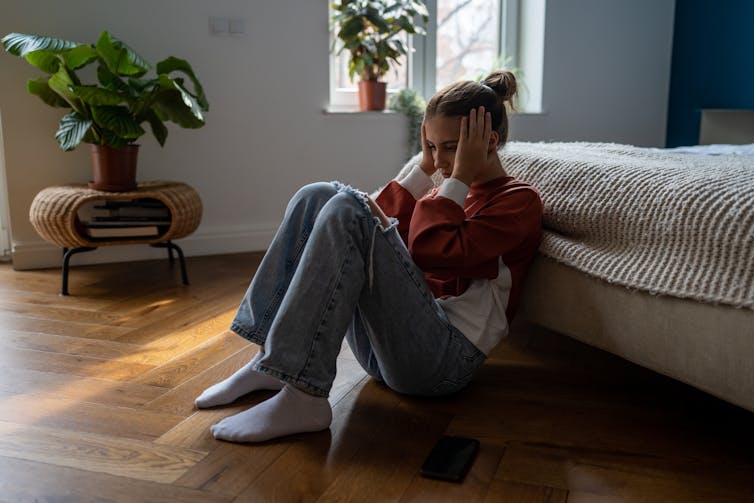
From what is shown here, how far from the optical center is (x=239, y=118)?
321cm

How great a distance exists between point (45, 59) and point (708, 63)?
128 inches

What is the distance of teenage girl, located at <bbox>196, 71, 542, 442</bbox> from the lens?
1.26 meters

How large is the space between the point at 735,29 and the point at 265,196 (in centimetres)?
253

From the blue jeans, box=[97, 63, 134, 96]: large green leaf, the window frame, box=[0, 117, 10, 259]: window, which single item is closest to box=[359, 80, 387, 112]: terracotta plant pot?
the window frame

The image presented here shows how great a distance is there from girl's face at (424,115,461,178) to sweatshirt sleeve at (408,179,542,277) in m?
0.08

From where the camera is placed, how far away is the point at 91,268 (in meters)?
2.90

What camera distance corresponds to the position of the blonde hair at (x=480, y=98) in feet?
4.44

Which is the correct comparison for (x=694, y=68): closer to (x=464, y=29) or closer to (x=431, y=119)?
(x=464, y=29)

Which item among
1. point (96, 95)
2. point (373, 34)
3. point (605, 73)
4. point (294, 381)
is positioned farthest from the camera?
point (605, 73)

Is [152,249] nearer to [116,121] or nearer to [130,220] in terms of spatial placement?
[130,220]

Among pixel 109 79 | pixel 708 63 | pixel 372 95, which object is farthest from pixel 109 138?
pixel 708 63

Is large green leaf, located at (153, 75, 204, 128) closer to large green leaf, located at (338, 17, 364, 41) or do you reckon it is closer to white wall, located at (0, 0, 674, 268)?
white wall, located at (0, 0, 674, 268)

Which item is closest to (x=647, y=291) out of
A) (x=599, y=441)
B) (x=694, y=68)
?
(x=599, y=441)

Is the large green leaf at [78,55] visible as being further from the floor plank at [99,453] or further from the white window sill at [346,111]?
the floor plank at [99,453]
